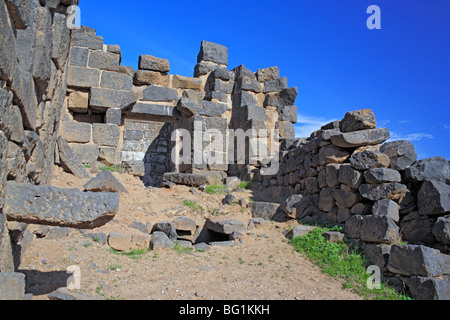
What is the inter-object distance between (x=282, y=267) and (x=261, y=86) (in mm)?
6731

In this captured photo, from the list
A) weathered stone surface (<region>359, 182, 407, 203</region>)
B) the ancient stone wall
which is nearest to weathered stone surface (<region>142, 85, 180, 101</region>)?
the ancient stone wall

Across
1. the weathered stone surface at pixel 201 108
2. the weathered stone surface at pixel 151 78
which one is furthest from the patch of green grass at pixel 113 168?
the weathered stone surface at pixel 151 78

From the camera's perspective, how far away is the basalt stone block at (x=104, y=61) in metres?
8.48

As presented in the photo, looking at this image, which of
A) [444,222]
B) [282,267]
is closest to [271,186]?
[282,267]

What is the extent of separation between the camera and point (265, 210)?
660 cm

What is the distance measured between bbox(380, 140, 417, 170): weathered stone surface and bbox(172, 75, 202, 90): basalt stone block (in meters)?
6.16

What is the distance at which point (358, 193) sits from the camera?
5.11 metres

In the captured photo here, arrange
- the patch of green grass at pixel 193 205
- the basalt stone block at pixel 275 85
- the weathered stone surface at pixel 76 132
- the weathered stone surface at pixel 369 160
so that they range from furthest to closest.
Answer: the basalt stone block at pixel 275 85, the weathered stone surface at pixel 76 132, the patch of green grass at pixel 193 205, the weathered stone surface at pixel 369 160

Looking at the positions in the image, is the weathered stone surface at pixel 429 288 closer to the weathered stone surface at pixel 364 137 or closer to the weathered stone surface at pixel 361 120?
the weathered stone surface at pixel 364 137

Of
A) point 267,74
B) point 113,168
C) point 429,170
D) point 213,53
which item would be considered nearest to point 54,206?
point 429,170

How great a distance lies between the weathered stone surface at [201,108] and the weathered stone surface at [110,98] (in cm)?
127

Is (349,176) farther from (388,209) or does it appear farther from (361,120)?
(361,120)

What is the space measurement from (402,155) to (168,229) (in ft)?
12.2

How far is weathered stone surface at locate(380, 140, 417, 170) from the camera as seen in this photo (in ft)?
15.8
